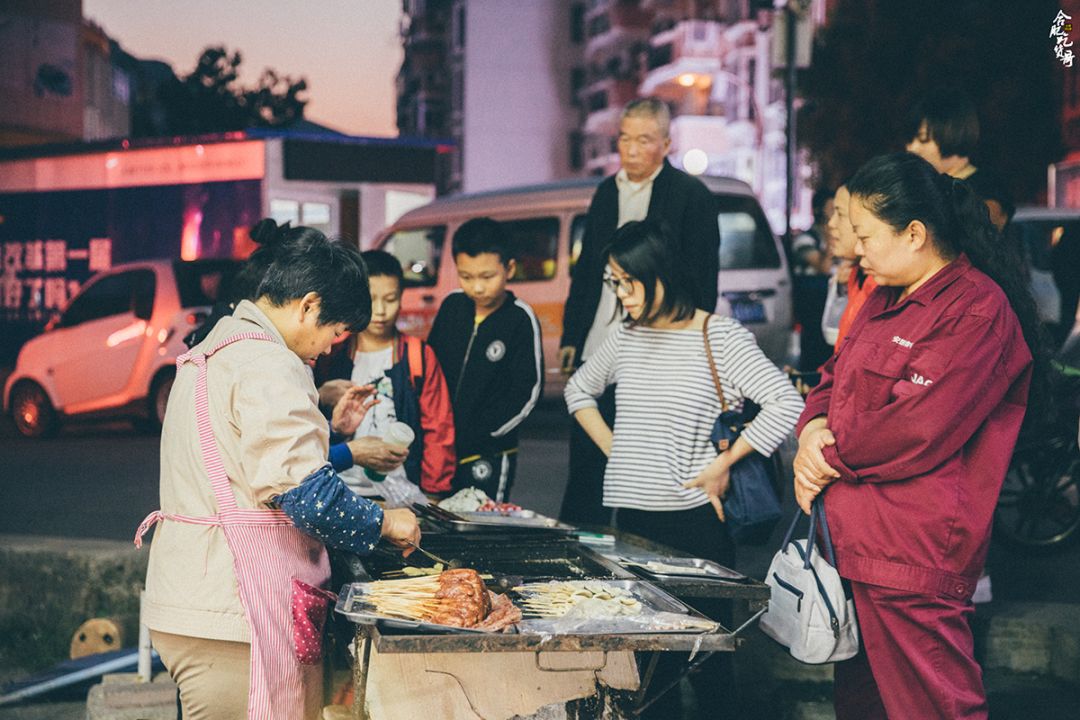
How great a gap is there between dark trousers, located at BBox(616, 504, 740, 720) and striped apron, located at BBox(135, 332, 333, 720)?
4.74 feet

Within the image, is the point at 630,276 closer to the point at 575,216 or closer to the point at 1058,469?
the point at 1058,469

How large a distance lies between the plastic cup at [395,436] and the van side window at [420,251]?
7932 mm

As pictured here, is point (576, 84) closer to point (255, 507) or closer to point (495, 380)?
point (495, 380)

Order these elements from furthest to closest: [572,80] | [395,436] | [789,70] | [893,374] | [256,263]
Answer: [572,80] → [789,70] → [395,436] → [256,263] → [893,374]

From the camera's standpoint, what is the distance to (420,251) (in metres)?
12.5

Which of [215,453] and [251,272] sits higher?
[251,272]

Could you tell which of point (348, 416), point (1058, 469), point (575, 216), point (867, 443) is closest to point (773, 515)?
point (867, 443)

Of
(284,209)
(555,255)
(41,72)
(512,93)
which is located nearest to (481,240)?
(555,255)

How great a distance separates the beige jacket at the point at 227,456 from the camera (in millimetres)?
2785

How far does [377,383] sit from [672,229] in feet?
4.54

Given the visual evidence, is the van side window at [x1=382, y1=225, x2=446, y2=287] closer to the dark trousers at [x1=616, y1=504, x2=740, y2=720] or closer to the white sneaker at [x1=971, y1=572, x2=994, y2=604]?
the white sneaker at [x1=971, y1=572, x2=994, y2=604]

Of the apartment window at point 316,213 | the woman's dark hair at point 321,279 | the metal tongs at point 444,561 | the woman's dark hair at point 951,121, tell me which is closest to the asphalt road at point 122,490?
the woman's dark hair at point 951,121

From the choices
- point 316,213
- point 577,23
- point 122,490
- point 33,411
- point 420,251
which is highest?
point 577,23

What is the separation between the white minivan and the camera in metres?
11.4
